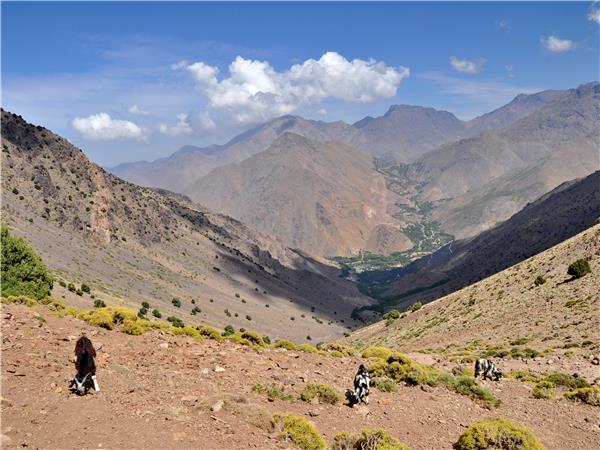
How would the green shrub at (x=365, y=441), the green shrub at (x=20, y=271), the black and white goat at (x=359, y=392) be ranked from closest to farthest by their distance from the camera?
the green shrub at (x=365, y=441) → the black and white goat at (x=359, y=392) → the green shrub at (x=20, y=271)

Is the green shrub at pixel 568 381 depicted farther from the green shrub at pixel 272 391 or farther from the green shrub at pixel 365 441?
the green shrub at pixel 272 391

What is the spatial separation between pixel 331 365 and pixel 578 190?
211 metres

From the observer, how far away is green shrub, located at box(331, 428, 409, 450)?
591 inches

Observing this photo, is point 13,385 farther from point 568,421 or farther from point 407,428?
point 568,421

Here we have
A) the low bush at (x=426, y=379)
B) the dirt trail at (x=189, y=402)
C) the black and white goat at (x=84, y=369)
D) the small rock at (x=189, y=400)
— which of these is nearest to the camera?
the dirt trail at (x=189, y=402)

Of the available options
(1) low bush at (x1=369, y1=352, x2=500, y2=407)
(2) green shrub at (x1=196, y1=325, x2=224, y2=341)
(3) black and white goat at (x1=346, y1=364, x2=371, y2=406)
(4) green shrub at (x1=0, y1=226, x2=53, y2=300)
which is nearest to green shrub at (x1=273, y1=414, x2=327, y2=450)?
(3) black and white goat at (x1=346, y1=364, x2=371, y2=406)

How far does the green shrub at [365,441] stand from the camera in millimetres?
15023

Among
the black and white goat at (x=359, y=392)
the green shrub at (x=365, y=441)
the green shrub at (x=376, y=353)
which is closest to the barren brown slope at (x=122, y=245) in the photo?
the green shrub at (x=376, y=353)

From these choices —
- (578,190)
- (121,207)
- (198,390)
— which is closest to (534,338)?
(198,390)

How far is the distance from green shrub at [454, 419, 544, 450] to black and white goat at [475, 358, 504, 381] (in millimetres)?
10215

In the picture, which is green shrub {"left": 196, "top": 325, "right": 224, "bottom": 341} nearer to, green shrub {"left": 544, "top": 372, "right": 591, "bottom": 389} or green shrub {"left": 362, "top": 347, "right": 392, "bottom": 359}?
green shrub {"left": 362, "top": 347, "right": 392, "bottom": 359}

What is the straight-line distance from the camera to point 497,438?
643 inches

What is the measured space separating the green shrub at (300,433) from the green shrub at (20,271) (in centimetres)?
3074

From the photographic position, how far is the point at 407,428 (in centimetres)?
1827
